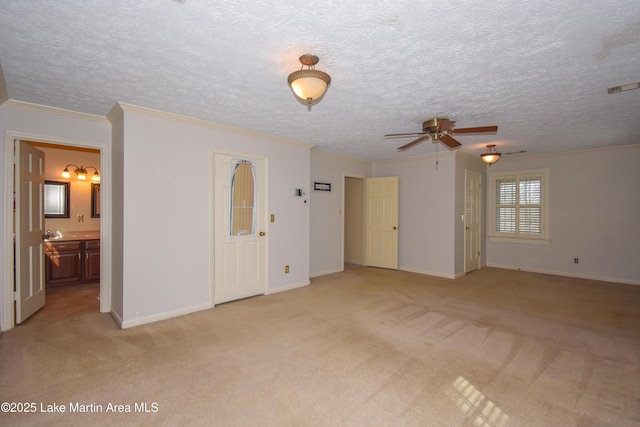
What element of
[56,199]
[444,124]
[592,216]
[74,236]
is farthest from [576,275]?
[56,199]

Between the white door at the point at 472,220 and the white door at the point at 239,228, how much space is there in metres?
4.12

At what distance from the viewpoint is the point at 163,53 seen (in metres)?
2.21

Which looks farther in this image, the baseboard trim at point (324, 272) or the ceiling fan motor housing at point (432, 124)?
the baseboard trim at point (324, 272)

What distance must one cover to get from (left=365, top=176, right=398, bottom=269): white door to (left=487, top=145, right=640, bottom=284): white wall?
2.75 m

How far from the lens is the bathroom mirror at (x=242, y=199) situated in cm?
423

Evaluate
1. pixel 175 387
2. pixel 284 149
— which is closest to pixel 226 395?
pixel 175 387

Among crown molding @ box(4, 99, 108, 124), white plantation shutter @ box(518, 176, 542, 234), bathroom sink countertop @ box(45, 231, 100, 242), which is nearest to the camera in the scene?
crown molding @ box(4, 99, 108, 124)

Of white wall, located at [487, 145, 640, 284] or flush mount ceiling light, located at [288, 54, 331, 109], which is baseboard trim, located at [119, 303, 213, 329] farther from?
white wall, located at [487, 145, 640, 284]

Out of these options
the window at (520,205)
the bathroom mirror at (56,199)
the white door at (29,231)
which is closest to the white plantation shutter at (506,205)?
the window at (520,205)

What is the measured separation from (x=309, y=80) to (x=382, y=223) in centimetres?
480

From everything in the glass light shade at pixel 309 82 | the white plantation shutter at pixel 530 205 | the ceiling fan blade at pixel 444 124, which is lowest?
the white plantation shutter at pixel 530 205

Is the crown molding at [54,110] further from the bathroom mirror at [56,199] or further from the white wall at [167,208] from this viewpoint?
the bathroom mirror at [56,199]

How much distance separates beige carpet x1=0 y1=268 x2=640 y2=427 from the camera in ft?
6.50

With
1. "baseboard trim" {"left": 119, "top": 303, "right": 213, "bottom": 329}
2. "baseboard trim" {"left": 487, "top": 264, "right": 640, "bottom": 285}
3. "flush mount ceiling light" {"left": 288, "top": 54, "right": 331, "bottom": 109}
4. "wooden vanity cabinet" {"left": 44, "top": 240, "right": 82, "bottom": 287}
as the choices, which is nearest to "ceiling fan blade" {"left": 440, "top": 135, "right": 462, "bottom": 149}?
"flush mount ceiling light" {"left": 288, "top": 54, "right": 331, "bottom": 109}
